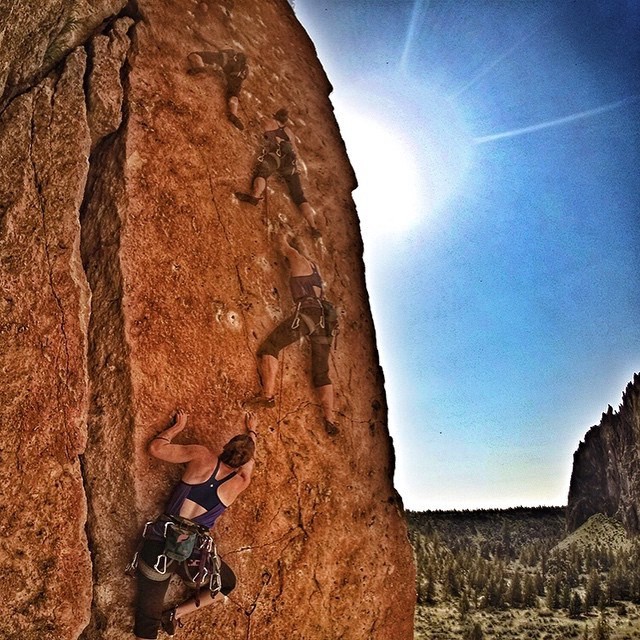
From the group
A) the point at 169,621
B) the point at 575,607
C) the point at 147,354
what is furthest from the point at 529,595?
the point at 147,354

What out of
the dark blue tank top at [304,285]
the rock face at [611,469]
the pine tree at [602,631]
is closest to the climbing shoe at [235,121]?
the dark blue tank top at [304,285]

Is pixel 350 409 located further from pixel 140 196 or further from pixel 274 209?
pixel 140 196

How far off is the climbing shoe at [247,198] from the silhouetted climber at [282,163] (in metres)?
0.07

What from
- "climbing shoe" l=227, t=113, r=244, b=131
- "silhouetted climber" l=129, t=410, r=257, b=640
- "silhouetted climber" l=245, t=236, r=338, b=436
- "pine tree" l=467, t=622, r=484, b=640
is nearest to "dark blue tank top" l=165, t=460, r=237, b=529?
"silhouetted climber" l=129, t=410, r=257, b=640

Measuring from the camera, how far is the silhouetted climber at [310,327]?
6312mm

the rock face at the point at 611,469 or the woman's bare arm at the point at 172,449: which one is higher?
the rock face at the point at 611,469

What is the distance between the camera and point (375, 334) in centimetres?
812

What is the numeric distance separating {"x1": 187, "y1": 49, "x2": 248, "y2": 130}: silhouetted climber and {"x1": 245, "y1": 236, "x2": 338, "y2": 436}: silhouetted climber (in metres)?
1.91

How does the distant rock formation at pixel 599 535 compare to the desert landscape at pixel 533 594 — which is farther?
the distant rock formation at pixel 599 535

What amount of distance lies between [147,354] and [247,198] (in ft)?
8.39

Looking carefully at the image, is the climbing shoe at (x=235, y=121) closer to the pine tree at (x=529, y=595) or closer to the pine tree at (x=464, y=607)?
the pine tree at (x=464, y=607)

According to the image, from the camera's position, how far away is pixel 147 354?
5.31 meters

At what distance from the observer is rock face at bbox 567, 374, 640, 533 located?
118ft

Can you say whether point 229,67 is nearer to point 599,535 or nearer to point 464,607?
point 464,607
